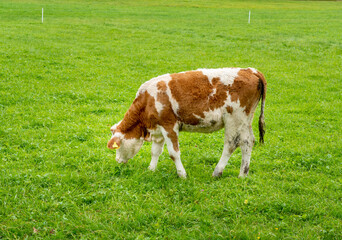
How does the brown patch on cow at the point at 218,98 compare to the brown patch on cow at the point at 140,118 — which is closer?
the brown patch on cow at the point at 218,98

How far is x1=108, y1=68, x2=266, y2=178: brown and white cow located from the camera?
7562 mm

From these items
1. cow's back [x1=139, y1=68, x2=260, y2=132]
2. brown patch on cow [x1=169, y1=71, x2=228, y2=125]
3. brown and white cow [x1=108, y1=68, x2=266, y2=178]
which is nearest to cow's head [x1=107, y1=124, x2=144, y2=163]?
brown and white cow [x1=108, y1=68, x2=266, y2=178]

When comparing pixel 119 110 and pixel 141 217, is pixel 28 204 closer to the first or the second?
pixel 141 217

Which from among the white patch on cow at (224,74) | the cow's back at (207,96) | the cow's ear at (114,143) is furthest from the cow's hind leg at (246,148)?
the cow's ear at (114,143)

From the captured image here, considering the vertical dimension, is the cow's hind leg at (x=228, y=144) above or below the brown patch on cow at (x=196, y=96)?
below

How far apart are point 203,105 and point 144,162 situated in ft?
7.68

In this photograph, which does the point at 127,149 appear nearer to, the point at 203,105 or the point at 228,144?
the point at 203,105

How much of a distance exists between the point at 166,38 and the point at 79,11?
779 inches

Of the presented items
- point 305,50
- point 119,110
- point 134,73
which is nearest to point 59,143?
point 119,110

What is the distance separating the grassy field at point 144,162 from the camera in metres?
6.35

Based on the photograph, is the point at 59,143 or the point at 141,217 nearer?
the point at 141,217

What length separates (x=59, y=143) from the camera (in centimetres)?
991

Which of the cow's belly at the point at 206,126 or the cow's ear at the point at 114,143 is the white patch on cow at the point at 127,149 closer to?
the cow's ear at the point at 114,143

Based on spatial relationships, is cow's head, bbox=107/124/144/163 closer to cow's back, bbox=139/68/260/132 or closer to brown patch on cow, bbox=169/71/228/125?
cow's back, bbox=139/68/260/132
